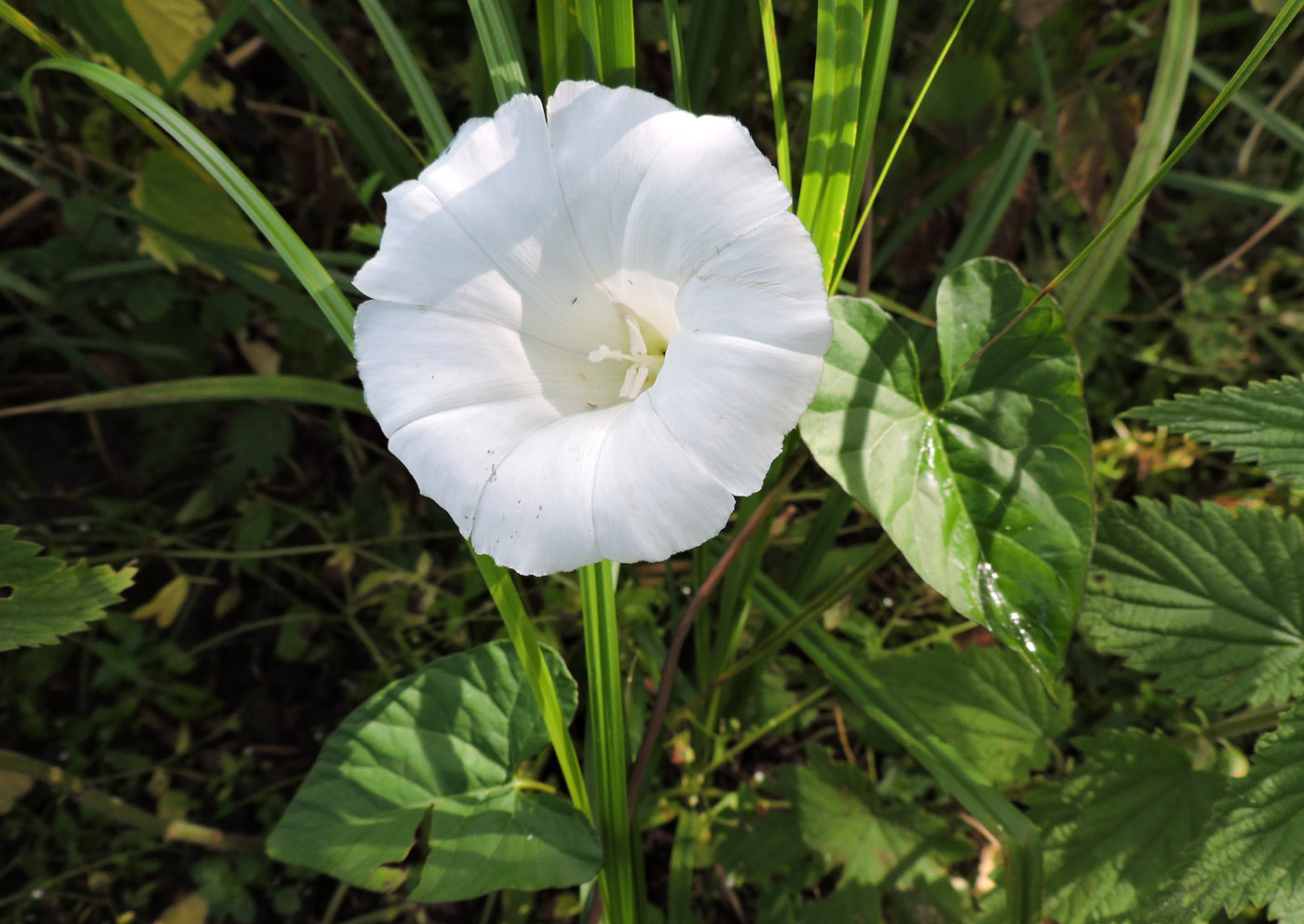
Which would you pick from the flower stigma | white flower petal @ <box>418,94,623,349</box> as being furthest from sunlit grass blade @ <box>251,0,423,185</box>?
the flower stigma

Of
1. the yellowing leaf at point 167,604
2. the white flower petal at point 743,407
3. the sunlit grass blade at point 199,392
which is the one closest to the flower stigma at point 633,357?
the white flower petal at point 743,407

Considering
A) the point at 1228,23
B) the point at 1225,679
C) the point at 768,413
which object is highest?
the point at 768,413

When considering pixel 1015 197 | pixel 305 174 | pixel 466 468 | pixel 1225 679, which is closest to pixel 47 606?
pixel 466 468

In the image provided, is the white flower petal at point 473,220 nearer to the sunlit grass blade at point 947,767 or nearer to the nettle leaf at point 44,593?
the nettle leaf at point 44,593

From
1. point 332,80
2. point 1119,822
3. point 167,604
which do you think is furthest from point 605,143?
point 167,604

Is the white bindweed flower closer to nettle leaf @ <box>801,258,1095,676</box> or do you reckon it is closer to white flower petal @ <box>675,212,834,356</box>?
white flower petal @ <box>675,212,834,356</box>

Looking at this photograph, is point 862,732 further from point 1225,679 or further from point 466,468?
point 466,468
